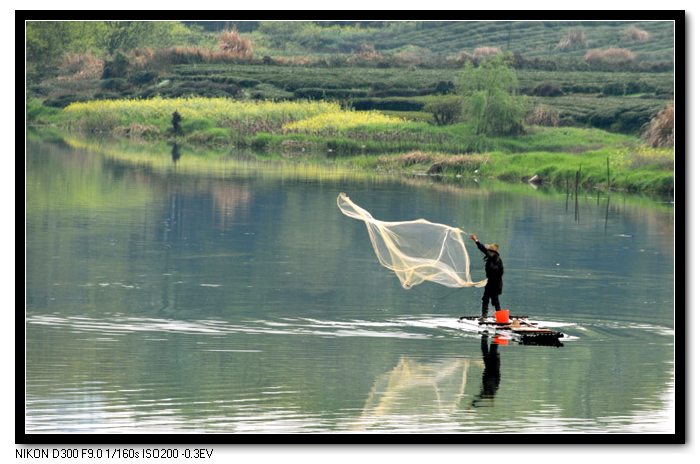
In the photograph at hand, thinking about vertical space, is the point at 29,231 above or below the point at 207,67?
below

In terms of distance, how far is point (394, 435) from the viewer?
21.0m

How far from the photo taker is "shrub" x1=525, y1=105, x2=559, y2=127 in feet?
242

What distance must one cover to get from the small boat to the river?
0.60 feet

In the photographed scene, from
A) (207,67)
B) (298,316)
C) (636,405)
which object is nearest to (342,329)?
(298,316)

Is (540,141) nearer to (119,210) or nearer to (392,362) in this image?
(119,210)

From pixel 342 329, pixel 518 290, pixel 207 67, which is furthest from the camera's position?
pixel 207 67

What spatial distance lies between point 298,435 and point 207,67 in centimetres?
6221

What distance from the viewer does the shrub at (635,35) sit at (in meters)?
103

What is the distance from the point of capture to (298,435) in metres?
20.5

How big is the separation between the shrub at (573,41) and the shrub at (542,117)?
27.5 meters

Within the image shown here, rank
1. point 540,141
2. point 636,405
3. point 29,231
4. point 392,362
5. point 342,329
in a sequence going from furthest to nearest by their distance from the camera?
1. point 540,141
2. point 29,231
3. point 342,329
4. point 392,362
5. point 636,405

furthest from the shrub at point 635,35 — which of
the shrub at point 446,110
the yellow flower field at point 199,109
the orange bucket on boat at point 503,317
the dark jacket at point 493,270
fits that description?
Answer: the orange bucket on boat at point 503,317

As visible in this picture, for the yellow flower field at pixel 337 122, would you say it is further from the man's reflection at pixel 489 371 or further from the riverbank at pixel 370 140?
the man's reflection at pixel 489 371

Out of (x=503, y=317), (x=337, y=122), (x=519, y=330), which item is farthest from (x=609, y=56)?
(x=519, y=330)
